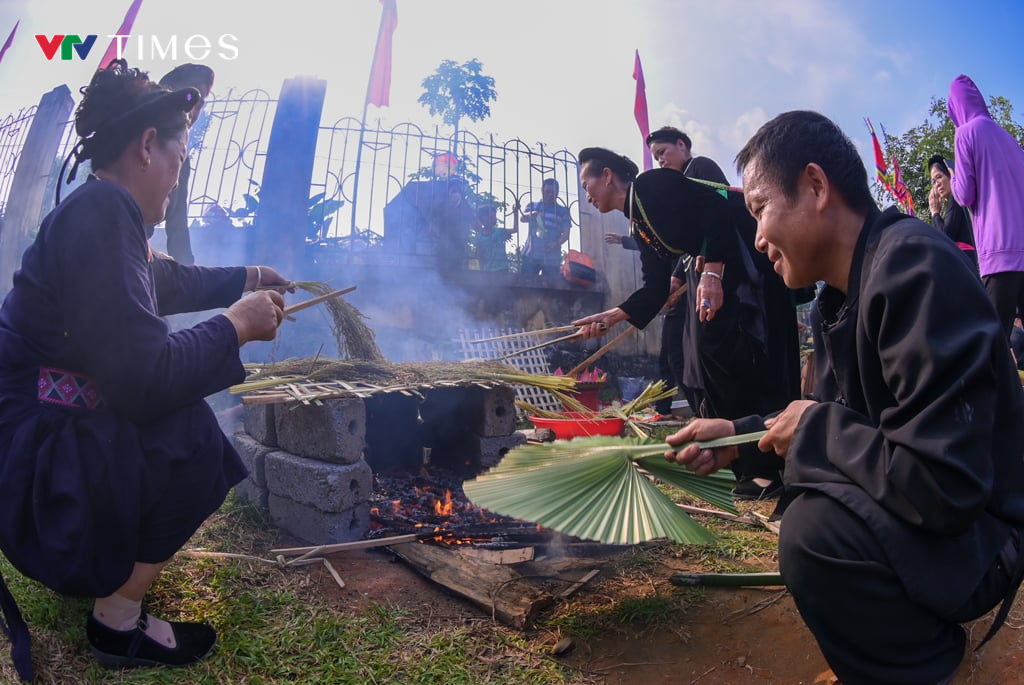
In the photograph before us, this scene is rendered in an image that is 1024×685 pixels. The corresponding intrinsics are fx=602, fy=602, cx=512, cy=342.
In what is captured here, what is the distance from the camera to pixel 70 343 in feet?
6.11

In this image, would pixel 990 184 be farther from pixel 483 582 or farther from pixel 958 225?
Answer: pixel 483 582

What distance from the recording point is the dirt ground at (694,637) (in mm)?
2051

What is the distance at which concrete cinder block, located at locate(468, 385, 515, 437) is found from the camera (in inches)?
162

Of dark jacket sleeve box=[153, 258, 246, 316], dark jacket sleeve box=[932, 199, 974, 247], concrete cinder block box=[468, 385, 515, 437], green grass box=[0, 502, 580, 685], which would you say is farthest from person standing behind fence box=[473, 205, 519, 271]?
green grass box=[0, 502, 580, 685]

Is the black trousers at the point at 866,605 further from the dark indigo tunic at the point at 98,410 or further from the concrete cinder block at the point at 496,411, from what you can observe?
the concrete cinder block at the point at 496,411

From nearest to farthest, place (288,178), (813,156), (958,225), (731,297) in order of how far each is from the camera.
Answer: (813,156), (731,297), (958,225), (288,178)

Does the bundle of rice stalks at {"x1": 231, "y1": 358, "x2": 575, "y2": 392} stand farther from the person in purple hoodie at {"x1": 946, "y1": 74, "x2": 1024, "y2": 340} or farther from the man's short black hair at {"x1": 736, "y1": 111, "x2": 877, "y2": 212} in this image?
the person in purple hoodie at {"x1": 946, "y1": 74, "x2": 1024, "y2": 340}

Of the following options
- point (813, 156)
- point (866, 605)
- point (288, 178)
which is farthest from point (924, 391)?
point (288, 178)

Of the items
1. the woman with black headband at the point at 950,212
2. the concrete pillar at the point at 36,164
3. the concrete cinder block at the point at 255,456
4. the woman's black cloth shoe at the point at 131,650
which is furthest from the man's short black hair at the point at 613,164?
the concrete pillar at the point at 36,164

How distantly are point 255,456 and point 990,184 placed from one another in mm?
5274

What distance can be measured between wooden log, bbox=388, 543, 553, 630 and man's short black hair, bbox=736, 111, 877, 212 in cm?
181

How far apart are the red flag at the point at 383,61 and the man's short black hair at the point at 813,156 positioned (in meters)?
10.6

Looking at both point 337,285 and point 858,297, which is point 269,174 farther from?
point 858,297

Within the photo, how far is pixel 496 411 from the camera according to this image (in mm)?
4148
